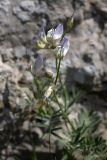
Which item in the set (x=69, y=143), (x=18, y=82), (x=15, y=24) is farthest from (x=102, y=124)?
(x=15, y=24)

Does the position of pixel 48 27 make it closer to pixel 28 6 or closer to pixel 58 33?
pixel 28 6

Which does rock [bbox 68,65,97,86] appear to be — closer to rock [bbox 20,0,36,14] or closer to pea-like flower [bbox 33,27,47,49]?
rock [bbox 20,0,36,14]

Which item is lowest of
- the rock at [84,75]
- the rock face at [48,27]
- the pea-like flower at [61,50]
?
the rock at [84,75]

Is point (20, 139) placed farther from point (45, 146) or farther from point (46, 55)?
point (46, 55)

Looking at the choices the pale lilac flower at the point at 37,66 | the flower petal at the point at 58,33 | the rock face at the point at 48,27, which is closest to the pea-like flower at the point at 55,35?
the flower petal at the point at 58,33

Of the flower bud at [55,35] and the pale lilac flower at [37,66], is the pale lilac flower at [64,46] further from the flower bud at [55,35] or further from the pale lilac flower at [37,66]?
the pale lilac flower at [37,66]

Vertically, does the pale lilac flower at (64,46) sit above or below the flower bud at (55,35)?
below

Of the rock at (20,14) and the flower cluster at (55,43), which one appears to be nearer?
Result: the flower cluster at (55,43)

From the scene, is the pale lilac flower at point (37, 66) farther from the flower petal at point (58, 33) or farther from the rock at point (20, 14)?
the rock at point (20, 14)

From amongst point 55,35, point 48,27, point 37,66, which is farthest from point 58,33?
point 48,27

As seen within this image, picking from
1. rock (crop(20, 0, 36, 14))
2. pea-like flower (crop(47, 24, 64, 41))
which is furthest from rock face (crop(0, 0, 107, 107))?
pea-like flower (crop(47, 24, 64, 41))
